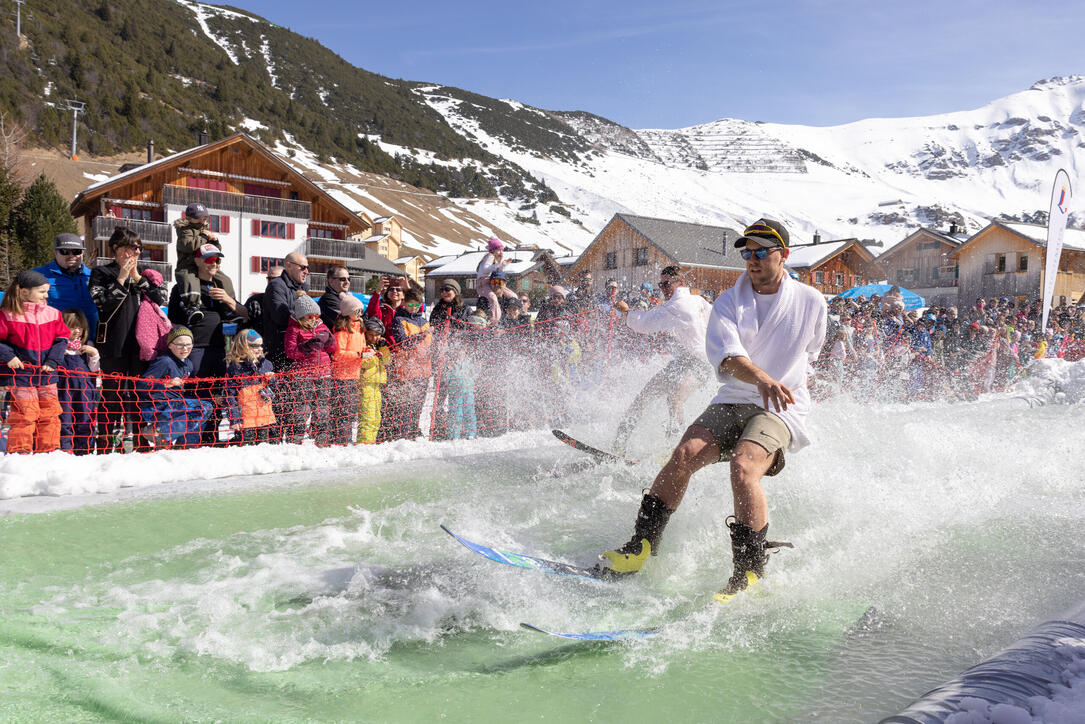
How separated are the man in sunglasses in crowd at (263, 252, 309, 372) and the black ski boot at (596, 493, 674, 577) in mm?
4649

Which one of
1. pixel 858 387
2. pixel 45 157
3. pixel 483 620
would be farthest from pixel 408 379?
pixel 45 157

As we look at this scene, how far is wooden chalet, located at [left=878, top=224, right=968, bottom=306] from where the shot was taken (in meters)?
53.9

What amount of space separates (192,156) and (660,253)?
2954 cm

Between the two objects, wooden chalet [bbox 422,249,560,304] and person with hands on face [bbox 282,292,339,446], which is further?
wooden chalet [bbox 422,249,560,304]

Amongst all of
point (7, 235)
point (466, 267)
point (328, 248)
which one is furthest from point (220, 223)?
point (466, 267)

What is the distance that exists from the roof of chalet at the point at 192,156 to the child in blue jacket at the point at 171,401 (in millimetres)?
37815

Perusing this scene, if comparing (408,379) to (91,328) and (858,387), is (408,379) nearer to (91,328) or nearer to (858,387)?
(91,328)

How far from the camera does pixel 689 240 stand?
54.2 metres

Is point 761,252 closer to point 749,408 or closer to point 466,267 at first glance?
point 749,408

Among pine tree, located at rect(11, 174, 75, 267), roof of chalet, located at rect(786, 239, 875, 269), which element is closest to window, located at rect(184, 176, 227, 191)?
pine tree, located at rect(11, 174, 75, 267)

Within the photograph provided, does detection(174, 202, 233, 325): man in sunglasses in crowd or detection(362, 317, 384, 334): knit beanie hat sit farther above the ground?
detection(174, 202, 233, 325): man in sunglasses in crowd

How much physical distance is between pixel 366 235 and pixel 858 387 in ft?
262

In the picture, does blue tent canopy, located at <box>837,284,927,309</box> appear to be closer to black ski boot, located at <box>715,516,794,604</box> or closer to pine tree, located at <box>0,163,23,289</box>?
black ski boot, located at <box>715,516,794,604</box>

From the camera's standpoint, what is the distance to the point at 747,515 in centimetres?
356
